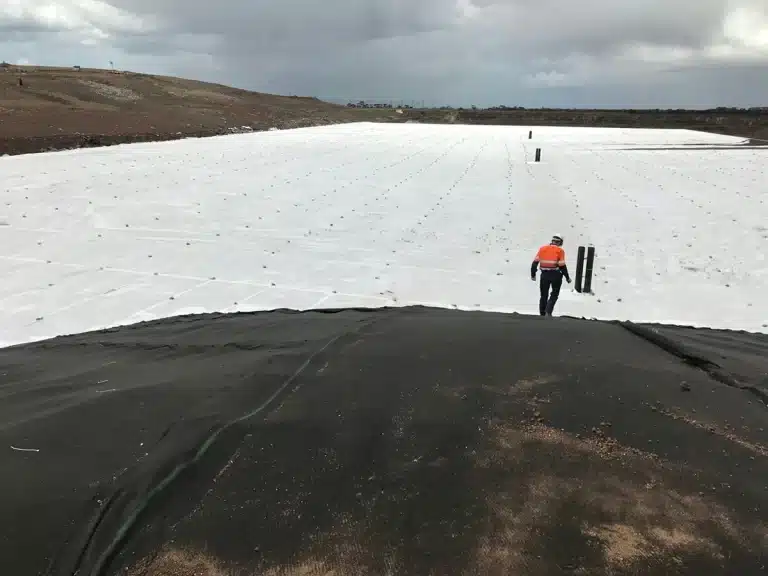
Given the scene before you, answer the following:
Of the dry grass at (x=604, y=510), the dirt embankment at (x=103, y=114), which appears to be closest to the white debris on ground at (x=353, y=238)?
the dirt embankment at (x=103, y=114)

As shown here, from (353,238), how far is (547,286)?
3.92 metres

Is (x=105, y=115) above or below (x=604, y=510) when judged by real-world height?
above

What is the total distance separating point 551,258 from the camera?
5.66 meters

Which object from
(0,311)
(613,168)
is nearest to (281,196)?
(0,311)

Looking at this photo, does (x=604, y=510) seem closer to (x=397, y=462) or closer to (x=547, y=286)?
(x=397, y=462)

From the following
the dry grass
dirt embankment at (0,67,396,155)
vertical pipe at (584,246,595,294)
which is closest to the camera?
the dry grass

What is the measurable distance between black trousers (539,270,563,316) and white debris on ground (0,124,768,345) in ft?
1.09

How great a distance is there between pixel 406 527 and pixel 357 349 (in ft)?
4.90

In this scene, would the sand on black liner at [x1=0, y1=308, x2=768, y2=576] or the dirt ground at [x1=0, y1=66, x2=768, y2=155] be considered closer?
the sand on black liner at [x1=0, y1=308, x2=768, y2=576]

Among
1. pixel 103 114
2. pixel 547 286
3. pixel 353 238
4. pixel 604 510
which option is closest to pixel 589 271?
pixel 547 286

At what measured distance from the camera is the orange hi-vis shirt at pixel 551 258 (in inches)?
222

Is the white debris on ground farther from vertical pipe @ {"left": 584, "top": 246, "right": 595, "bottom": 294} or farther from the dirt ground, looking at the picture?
the dirt ground

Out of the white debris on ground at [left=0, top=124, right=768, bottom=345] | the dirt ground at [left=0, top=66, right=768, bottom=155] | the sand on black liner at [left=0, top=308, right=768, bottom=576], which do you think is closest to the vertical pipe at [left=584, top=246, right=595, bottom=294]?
the white debris on ground at [left=0, top=124, right=768, bottom=345]

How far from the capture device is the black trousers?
5.67m
